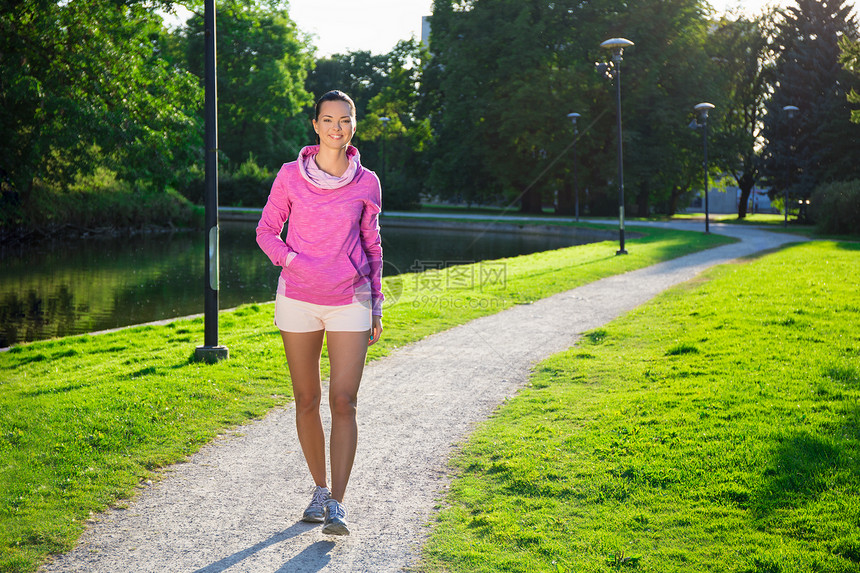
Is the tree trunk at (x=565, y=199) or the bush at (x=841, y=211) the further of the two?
the tree trunk at (x=565, y=199)

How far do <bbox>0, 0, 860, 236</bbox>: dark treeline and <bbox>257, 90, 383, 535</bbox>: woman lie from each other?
26.3 m

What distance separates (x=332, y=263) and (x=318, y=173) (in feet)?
1.48

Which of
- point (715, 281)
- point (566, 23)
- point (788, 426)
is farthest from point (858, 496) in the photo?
point (566, 23)

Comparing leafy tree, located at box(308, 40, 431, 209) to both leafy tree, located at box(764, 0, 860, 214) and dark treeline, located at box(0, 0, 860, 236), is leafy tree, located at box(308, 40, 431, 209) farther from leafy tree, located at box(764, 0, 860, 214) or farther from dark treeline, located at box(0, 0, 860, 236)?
leafy tree, located at box(764, 0, 860, 214)

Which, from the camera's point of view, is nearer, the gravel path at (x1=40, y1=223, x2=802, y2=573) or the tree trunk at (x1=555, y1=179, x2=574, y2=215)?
the gravel path at (x1=40, y1=223, x2=802, y2=573)

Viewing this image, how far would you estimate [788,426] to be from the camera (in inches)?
214

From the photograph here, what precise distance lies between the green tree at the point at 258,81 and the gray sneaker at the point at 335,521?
52.0 meters

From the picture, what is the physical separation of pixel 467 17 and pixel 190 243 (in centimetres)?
2756

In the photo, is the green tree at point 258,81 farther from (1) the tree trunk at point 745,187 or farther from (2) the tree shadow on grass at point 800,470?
(2) the tree shadow on grass at point 800,470

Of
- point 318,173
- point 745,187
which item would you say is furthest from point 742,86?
point 318,173

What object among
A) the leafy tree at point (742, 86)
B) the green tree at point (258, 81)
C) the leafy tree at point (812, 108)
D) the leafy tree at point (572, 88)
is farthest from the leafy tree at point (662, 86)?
the green tree at point (258, 81)

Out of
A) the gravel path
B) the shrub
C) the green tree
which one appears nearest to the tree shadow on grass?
the gravel path

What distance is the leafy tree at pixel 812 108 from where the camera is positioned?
4016 centimetres

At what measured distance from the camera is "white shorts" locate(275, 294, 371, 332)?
3.80 m
